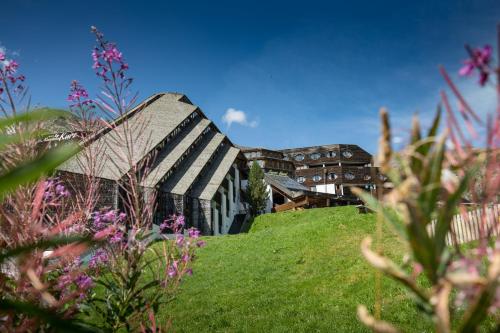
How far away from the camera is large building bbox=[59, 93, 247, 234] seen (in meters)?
26.8

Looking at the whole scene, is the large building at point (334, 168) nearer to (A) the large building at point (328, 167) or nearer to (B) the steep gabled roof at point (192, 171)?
(A) the large building at point (328, 167)

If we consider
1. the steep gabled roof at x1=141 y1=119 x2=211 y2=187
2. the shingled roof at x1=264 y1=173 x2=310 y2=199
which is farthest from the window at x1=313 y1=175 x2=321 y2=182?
the steep gabled roof at x1=141 y1=119 x2=211 y2=187

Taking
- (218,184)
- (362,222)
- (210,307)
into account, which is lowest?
(210,307)

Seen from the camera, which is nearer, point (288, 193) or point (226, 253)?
point (226, 253)

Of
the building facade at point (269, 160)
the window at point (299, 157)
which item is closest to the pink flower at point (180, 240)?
the building facade at point (269, 160)

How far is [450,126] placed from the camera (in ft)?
3.10

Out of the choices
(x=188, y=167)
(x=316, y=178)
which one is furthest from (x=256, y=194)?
(x=316, y=178)

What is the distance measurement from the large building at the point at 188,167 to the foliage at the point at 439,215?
21.5 metres

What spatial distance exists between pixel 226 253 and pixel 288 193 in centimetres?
2974

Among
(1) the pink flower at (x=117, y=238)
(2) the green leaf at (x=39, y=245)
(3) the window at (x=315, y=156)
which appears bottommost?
(1) the pink flower at (x=117, y=238)

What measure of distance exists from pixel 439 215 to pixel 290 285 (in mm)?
12223

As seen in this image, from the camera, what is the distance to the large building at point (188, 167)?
88.1 ft

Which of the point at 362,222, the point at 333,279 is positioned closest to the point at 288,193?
the point at 362,222

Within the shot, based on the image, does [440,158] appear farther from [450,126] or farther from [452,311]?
[452,311]
